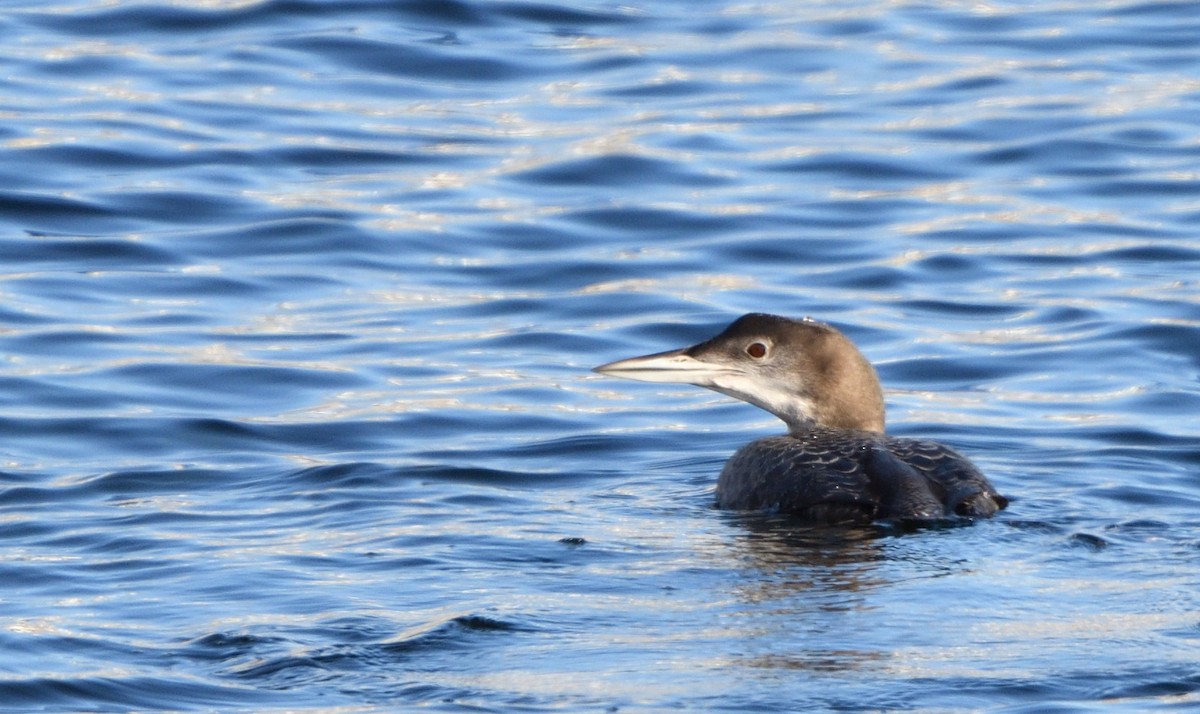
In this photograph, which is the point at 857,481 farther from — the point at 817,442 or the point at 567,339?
the point at 567,339

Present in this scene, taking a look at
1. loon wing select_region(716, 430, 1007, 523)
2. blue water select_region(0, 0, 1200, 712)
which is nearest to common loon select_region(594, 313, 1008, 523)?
loon wing select_region(716, 430, 1007, 523)

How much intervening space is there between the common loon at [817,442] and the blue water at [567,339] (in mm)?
149

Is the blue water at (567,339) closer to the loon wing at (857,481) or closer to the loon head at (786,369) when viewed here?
the loon wing at (857,481)

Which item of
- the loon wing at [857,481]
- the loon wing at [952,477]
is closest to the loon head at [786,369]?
the loon wing at [857,481]

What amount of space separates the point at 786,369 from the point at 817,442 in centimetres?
70

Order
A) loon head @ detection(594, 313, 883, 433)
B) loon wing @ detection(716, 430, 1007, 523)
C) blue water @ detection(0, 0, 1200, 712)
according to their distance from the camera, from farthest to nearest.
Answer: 1. loon head @ detection(594, 313, 883, 433)
2. loon wing @ detection(716, 430, 1007, 523)
3. blue water @ detection(0, 0, 1200, 712)

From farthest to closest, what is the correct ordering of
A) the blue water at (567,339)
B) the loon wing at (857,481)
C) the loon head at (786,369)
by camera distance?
the loon head at (786,369)
the loon wing at (857,481)
the blue water at (567,339)

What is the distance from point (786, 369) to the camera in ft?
25.3

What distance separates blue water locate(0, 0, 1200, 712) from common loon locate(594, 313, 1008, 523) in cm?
15

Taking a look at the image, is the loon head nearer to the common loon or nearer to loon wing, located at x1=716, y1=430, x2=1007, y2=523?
the common loon

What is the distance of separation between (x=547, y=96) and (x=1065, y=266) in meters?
3.84

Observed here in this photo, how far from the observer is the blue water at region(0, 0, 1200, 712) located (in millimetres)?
5277

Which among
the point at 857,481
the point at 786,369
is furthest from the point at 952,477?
the point at 786,369

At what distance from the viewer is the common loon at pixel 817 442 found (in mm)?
6602
